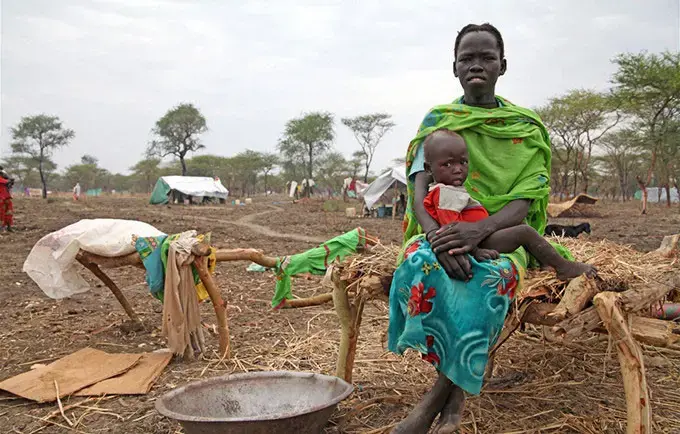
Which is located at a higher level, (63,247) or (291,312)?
(63,247)

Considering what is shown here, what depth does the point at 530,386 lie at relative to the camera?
3.19 m

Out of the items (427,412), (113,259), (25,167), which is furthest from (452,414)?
(25,167)

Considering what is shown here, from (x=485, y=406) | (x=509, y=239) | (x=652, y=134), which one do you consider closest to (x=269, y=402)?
(x=485, y=406)

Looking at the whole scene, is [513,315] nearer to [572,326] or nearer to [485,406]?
[572,326]

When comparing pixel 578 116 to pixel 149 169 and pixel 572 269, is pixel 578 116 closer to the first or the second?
pixel 572 269

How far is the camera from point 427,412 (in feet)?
7.34

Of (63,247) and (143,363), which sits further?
(63,247)

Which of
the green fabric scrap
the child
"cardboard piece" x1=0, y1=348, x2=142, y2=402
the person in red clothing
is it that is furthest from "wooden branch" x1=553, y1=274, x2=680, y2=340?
the person in red clothing

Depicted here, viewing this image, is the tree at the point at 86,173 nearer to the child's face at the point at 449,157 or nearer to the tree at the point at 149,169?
the tree at the point at 149,169

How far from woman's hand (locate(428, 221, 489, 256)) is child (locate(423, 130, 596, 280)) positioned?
0.26 ft

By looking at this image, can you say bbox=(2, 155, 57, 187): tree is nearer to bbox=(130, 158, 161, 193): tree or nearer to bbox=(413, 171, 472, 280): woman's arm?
bbox=(130, 158, 161, 193): tree

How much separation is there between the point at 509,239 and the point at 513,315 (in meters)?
0.33

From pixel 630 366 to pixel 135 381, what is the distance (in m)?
2.96

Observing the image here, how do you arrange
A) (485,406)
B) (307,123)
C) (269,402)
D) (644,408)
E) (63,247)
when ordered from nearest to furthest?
(644,408), (269,402), (485,406), (63,247), (307,123)
